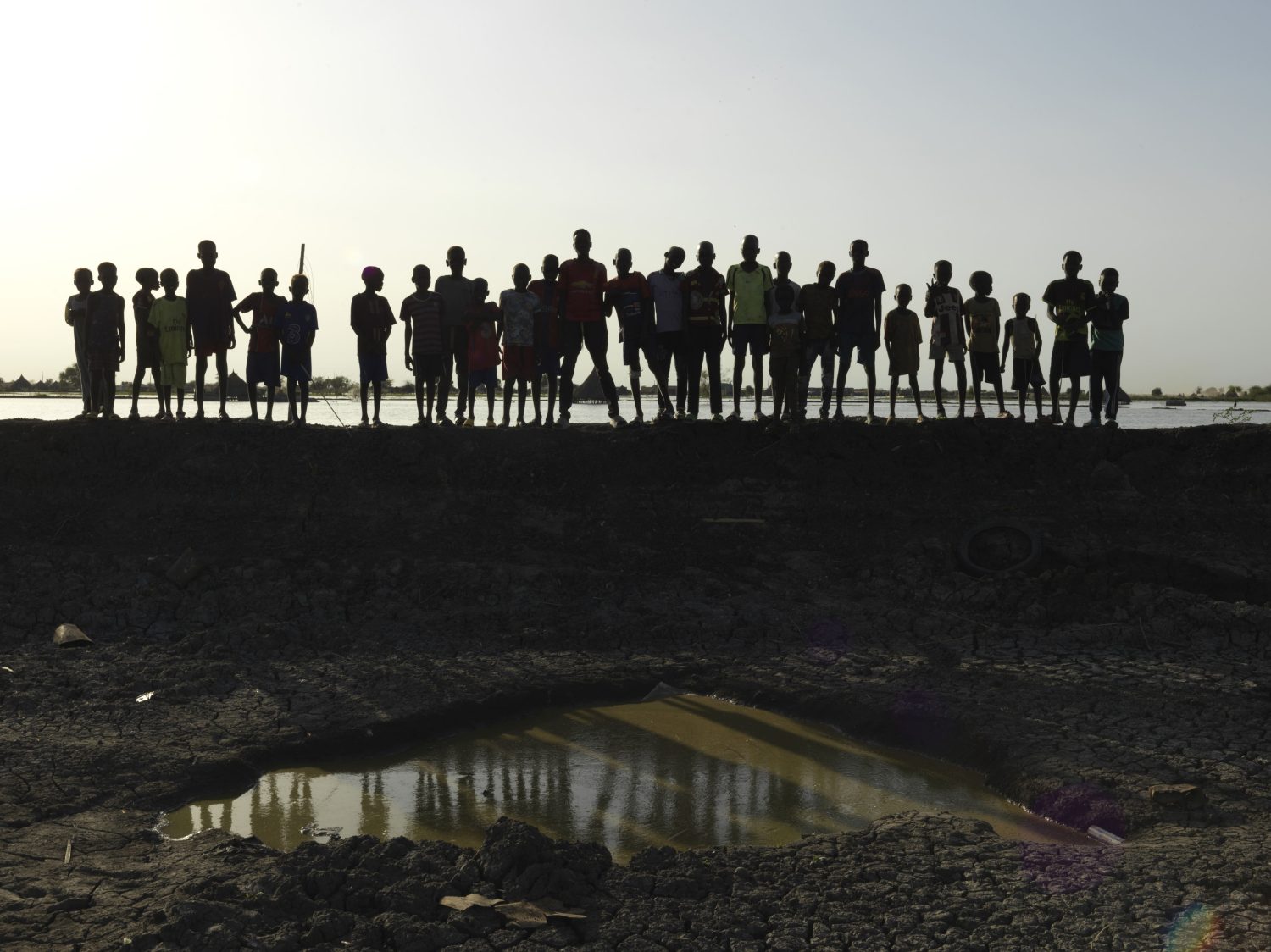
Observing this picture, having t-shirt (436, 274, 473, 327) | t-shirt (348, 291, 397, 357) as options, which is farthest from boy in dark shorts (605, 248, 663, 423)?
t-shirt (348, 291, 397, 357)

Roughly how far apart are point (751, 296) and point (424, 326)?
2.85 metres

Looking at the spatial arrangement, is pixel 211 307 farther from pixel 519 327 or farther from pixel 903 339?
pixel 903 339

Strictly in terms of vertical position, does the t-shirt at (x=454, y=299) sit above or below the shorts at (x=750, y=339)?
above

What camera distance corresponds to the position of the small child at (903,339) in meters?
10.7

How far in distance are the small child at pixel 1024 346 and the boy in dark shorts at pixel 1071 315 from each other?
0.21 meters

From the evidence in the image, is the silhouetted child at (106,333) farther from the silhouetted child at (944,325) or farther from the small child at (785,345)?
the silhouetted child at (944,325)

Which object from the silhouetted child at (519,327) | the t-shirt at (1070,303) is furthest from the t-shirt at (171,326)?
the t-shirt at (1070,303)

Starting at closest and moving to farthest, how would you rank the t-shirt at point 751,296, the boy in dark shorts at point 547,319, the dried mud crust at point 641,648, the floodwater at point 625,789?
the dried mud crust at point 641,648 → the floodwater at point 625,789 → the t-shirt at point 751,296 → the boy in dark shorts at point 547,319

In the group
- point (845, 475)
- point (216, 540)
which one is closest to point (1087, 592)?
point (845, 475)

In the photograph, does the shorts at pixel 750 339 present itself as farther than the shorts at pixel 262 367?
No

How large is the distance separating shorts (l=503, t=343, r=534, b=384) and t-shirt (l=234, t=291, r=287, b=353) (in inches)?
77.9

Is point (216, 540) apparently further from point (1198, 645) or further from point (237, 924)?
point (1198, 645)

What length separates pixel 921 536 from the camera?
9336 millimetres

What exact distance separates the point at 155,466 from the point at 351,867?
6795 millimetres
